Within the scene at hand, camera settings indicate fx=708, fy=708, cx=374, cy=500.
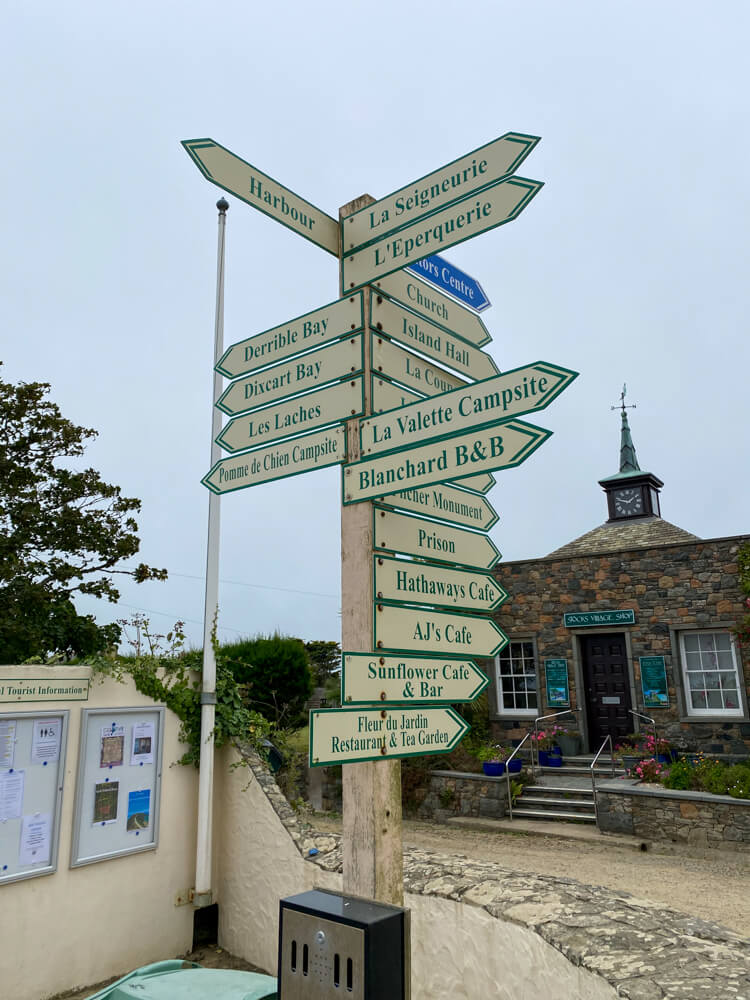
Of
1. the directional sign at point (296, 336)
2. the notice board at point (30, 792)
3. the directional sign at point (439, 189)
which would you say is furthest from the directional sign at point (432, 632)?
the notice board at point (30, 792)

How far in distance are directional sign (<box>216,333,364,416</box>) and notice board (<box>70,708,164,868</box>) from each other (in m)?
3.36

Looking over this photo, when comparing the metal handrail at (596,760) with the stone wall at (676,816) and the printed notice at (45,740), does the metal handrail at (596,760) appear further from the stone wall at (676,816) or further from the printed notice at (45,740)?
the printed notice at (45,740)

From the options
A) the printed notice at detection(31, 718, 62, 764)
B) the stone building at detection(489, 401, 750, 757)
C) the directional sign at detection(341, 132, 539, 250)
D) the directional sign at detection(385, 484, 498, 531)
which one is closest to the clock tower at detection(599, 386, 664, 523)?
the stone building at detection(489, 401, 750, 757)

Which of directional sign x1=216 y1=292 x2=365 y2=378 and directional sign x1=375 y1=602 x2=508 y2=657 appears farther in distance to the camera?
directional sign x1=216 y1=292 x2=365 y2=378

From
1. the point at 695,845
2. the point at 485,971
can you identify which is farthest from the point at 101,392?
the point at 485,971

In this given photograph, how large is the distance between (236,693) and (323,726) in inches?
175

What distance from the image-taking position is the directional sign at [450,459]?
2107 millimetres

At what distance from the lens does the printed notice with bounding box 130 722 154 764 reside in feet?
18.3

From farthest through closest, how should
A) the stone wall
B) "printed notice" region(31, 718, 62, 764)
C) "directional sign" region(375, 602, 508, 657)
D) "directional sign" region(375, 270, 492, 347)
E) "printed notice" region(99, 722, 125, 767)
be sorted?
the stone wall → "printed notice" region(99, 722, 125, 767) → "printed notice" region(31, 718, 62, 764) → "directional sign" region(375, 270, 492, 347) → "directional sign" region(375, 602, 508, 657)

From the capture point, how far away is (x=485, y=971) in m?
3.18

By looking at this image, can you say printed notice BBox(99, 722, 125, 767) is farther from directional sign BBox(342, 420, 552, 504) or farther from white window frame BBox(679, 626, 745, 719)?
white window frame BBox(679, 626, 745, 719)

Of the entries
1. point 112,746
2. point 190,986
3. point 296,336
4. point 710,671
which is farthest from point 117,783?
point 710,671

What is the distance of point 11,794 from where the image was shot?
15.7 feet

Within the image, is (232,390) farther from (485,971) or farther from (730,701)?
(730,701)
